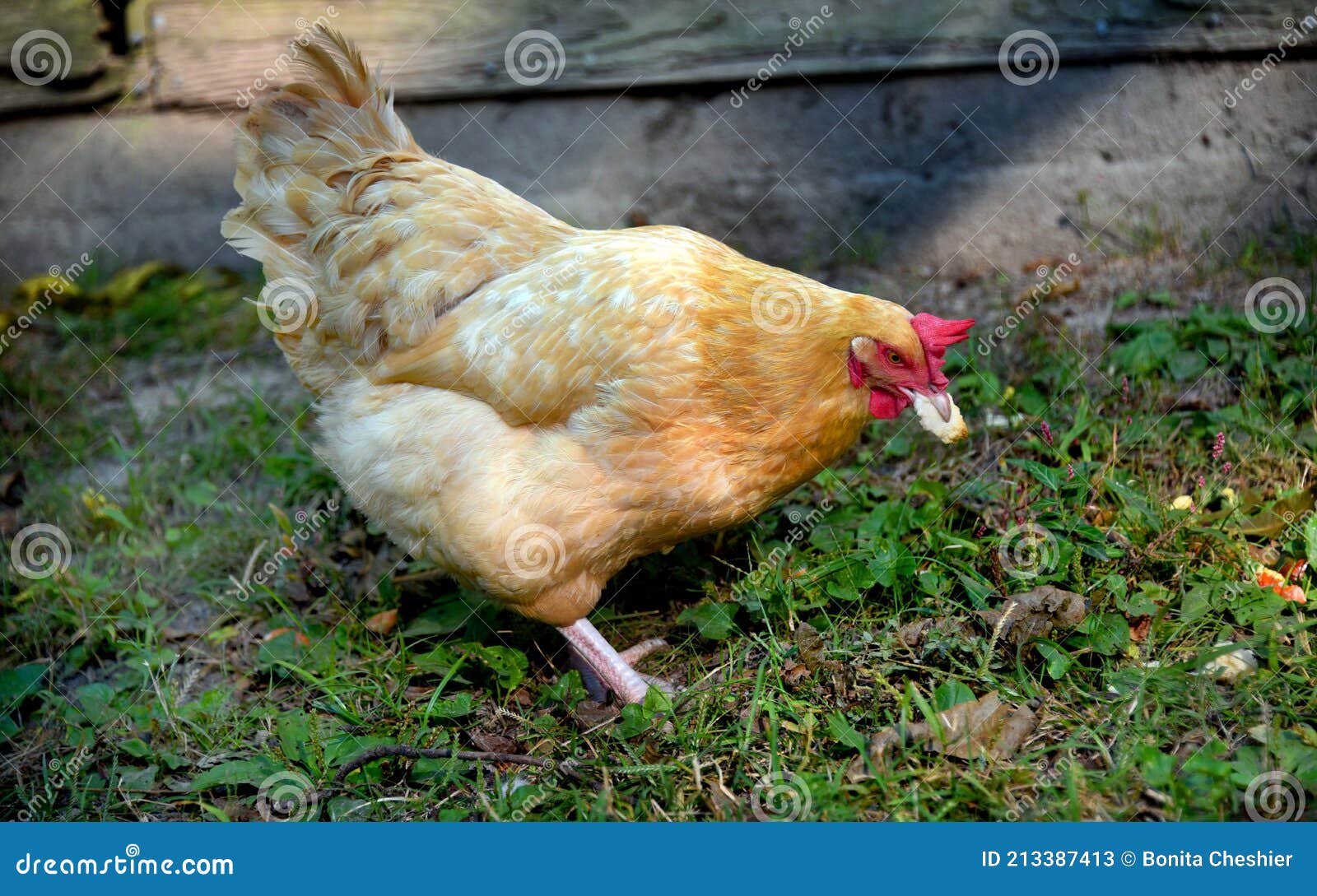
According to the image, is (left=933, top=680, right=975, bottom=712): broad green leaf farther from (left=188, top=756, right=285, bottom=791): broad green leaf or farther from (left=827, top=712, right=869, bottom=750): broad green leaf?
(left=188, top=756, right=285, bottom=791): broad green leaf

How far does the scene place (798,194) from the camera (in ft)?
16.3

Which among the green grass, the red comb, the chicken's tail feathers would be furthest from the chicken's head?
the chicken's tail feathers

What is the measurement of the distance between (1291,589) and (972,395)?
1261 mm

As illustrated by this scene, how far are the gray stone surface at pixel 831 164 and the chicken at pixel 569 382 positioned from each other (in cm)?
195

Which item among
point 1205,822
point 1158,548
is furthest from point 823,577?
point 1205,822

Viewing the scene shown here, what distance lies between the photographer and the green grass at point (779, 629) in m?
2.41

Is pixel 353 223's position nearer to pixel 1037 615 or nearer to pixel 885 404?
pixel 885 404

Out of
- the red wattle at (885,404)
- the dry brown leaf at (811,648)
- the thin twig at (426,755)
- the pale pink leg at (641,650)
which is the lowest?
the thin twig at (426,755)

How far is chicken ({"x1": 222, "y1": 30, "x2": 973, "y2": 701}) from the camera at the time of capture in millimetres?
2664

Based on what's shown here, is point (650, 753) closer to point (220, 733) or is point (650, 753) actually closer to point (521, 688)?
point (521, 688)

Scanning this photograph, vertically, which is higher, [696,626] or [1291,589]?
[1291,589]

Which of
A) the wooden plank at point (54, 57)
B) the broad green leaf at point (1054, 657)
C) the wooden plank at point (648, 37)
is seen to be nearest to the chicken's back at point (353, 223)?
the wooden plank at point (648, 37)

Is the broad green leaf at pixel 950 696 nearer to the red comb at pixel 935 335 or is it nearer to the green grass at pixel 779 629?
the green grass at pixel 779 629

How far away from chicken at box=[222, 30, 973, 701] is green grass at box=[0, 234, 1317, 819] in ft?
1.29
